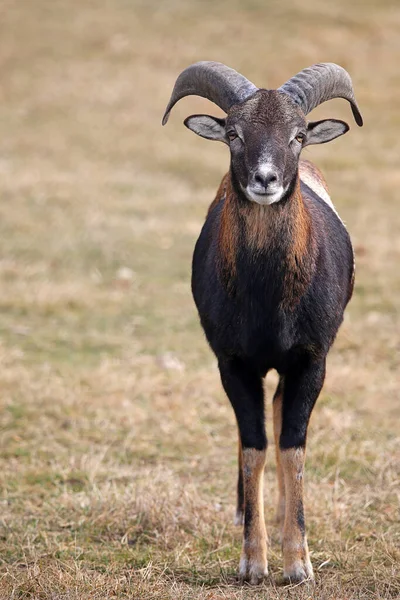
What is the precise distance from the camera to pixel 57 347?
35.4 ft

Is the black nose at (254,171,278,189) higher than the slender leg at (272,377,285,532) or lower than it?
higher

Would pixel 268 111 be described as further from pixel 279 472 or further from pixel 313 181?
pixel 279 472

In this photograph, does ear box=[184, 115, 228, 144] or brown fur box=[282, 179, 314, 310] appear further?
ear box=[184, 115, 228, 144]

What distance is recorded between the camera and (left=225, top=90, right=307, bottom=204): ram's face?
5039mm

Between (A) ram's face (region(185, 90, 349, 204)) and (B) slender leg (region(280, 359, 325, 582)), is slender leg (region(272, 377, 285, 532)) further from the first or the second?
(A) ram's face (region(185, 90, 349, 204))

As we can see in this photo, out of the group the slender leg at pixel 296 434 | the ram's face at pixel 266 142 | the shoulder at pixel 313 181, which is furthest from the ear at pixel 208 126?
the slender leg at pixel 296 434

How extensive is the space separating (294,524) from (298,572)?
26 centimetres

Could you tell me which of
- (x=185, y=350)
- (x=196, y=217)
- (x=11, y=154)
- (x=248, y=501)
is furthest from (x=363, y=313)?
(x=11, y=154)

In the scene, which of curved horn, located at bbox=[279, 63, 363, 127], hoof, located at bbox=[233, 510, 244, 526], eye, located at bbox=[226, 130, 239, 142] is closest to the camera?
eye, located at bbox=[226, 130, 239, 142]

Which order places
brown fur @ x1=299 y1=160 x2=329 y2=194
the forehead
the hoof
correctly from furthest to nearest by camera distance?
brown fur @ x1=299 y1=160 x2=329 y2=194 < the hoof < the forehead

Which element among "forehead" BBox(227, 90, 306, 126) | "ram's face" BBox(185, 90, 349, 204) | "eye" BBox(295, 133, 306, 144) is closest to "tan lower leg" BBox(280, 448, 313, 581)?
"ram's face" BBox(185, 90, 349, 204)

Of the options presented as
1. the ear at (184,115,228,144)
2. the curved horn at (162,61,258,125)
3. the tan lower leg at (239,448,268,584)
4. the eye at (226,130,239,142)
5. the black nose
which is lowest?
the tan lower leg at (239,448,268,584)

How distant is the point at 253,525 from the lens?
5.60m

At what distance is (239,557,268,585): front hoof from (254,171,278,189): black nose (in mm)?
2043
